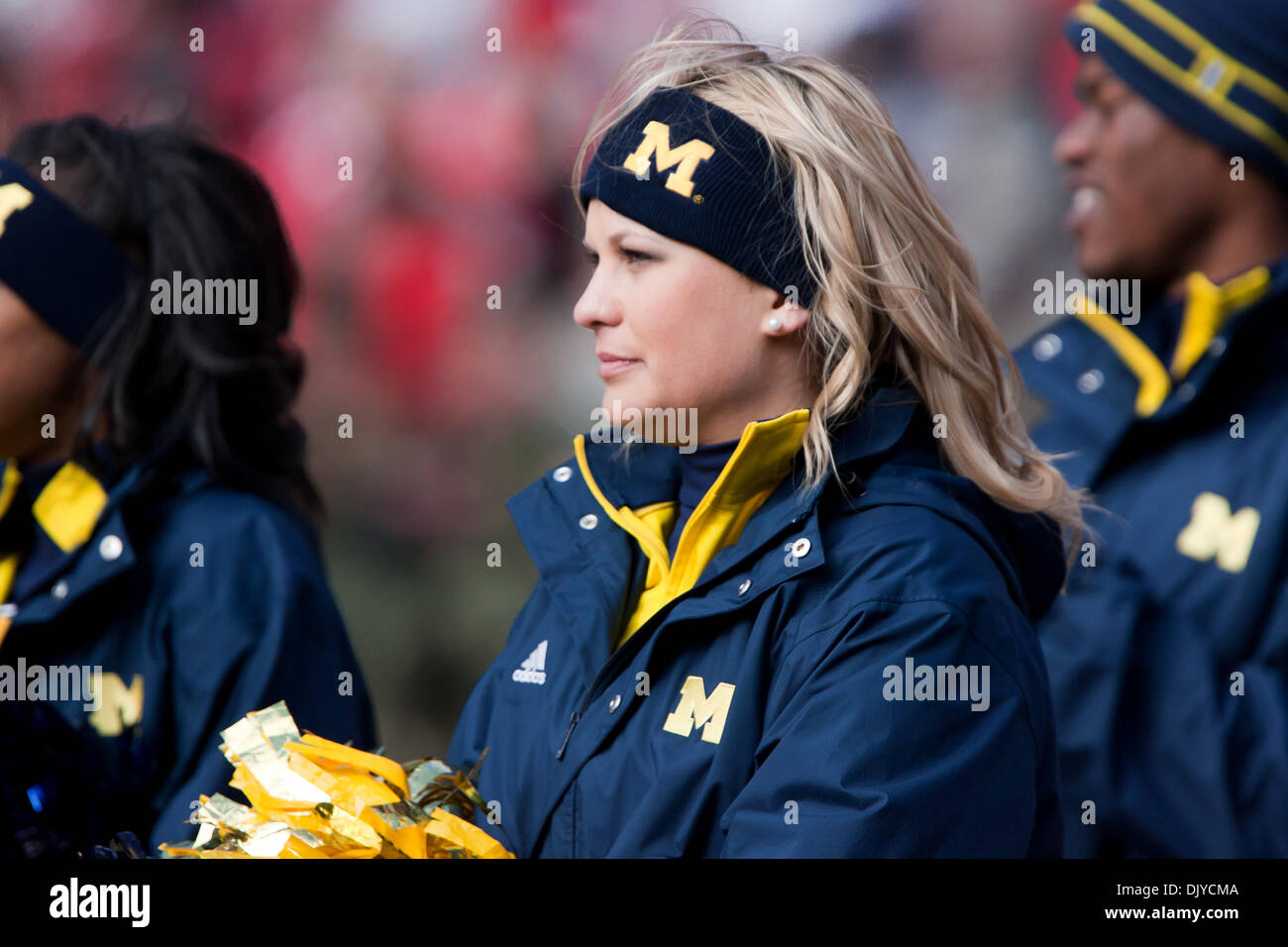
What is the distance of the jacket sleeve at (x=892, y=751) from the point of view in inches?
61.4

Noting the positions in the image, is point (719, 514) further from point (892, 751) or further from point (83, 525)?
point (83, 525)

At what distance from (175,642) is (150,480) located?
343mm

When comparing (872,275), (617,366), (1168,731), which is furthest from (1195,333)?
(617,366)

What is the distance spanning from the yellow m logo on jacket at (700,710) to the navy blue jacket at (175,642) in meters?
0.92

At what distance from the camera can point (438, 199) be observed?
4.34 metres

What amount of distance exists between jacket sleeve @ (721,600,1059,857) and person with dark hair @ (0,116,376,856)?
43.9 inches

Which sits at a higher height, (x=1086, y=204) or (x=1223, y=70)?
(x=1223, y=70)

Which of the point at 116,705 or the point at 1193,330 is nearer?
the point at 116,705

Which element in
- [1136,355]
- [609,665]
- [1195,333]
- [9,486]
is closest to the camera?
[609,665]

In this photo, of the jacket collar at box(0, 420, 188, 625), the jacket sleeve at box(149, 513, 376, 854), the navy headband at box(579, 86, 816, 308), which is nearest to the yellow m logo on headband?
the navy headband at box(579, 86, 816, 308)

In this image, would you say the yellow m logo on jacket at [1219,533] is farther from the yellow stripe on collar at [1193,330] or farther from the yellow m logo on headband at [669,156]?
the yellow m logo on headband at [669,156]

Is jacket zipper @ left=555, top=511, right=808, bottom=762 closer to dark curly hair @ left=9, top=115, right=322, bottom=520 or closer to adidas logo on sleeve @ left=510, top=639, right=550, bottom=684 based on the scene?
adidas logo on sleeve @ left=510, top=639, right=550, bottom=684

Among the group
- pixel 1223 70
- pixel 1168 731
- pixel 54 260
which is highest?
pixel 1223 70

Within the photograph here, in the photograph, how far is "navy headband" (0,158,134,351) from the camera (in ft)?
8.41
